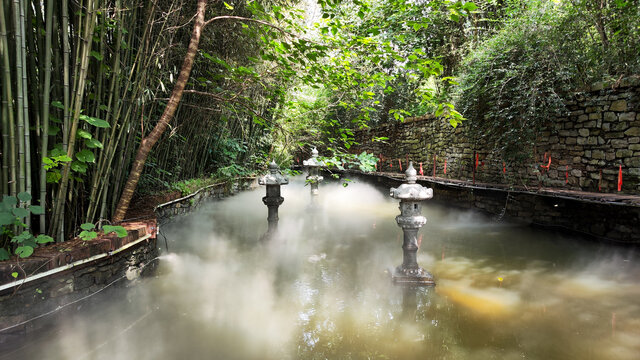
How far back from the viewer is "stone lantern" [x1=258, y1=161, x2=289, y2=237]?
4.32 metres

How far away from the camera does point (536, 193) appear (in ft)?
16.6

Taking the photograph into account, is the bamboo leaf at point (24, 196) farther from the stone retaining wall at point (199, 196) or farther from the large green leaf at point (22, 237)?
the stone retaining wall at point (199, 196)

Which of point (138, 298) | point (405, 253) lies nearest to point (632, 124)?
point (405, 253)

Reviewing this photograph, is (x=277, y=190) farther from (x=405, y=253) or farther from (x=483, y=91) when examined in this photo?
(x=483, y=91)

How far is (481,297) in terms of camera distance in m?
2.91

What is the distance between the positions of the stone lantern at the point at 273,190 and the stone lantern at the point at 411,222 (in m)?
1.72

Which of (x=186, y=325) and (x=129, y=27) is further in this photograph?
(x=129, y=27)

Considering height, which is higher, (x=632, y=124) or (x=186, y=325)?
(x=632, y=124)

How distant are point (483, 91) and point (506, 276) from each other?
4.22 m

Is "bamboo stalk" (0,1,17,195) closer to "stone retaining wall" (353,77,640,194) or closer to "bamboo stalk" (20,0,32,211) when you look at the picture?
"bamboo stalk" (20,0,32,211)

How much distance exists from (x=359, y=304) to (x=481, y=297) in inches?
42.2

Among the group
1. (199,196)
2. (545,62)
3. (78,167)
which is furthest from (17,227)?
(545,62)

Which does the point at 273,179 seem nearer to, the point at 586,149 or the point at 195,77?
the point at 195,77

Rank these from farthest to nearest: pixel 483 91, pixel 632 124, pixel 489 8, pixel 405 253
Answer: pixel 489 8 < pixel 483 91 < pixel 632 124 < pixel 405 253
